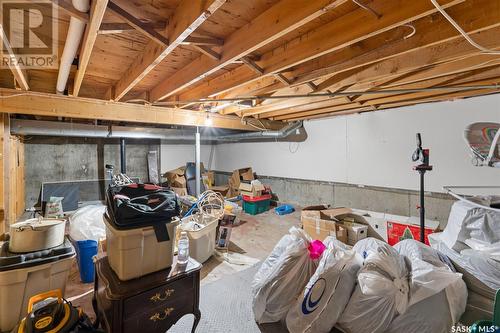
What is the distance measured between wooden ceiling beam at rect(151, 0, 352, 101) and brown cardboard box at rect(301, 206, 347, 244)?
2599 mm

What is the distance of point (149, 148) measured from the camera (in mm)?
6418

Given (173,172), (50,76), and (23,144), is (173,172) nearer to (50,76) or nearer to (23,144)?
(23,144)

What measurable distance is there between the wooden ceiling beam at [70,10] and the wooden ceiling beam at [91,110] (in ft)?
7.64

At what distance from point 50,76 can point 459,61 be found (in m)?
4.38

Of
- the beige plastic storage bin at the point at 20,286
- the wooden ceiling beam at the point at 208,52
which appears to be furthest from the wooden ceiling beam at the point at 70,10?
the beige plastic storage bin at the point at 20,286

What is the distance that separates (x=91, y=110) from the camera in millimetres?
3260

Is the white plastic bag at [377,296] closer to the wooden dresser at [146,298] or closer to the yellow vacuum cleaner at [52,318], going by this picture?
the wooden dresser at [146,298]

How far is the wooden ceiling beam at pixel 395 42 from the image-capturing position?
137cm

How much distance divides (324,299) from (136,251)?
4.38 feet

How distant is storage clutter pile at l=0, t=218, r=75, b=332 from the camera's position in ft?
5.41

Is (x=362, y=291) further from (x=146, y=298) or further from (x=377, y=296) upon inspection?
(x=146, y=298)

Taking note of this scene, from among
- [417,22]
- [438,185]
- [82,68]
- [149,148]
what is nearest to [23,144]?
[149,148]

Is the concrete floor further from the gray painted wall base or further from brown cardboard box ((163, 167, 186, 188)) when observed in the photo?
brown cardboard box ((163, 167, 186, 188))

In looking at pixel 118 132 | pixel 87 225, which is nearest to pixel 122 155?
pixel 118 132
